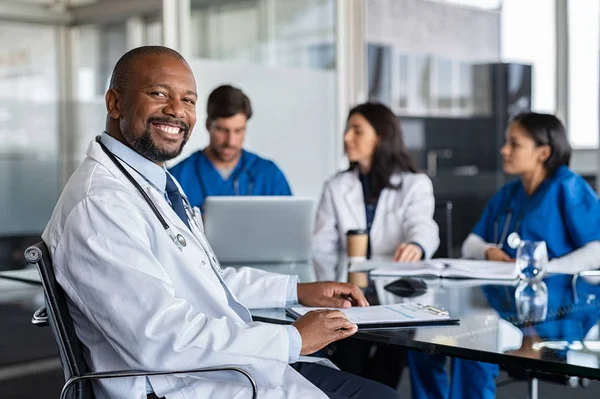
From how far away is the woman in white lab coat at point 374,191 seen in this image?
3.49 metres

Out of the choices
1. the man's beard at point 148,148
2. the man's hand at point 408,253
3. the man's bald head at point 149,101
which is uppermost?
the man's bald head at point 149,101

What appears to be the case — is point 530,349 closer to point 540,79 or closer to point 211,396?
point 211,396

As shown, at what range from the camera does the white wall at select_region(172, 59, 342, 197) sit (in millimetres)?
5422

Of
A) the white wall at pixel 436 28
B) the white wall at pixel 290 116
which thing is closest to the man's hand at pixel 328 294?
the white wall at pixel 290 116

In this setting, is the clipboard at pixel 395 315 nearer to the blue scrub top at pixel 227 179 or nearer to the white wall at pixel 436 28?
the blue scrub top at pixel 227 179

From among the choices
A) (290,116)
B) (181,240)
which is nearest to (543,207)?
(181,240)

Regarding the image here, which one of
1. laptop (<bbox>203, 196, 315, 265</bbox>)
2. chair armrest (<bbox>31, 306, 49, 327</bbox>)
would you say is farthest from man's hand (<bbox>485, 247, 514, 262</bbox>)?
chair armrest (<bbox>31, 306, 49, 327</bbox>)

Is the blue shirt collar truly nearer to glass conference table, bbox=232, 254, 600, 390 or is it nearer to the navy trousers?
glass conference table, bbox=232, 254, 600, 390

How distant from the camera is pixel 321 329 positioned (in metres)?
1.64

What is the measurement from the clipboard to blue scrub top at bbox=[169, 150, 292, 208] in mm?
1881

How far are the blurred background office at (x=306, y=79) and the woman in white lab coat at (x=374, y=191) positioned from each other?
139 centimetres

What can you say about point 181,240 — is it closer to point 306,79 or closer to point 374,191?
point 374,191

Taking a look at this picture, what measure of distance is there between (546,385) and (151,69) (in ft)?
10.1

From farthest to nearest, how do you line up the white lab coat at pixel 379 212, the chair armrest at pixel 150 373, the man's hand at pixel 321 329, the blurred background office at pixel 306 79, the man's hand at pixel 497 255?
the blurred background office at pixel 306 79
the white lab coat at pixel 379 212
the man's hand at pixel 497 255
the man's hand at pixel 321 329
the chair armrest at pixel 150 373
